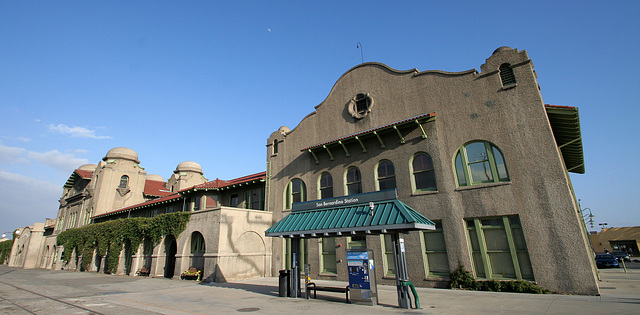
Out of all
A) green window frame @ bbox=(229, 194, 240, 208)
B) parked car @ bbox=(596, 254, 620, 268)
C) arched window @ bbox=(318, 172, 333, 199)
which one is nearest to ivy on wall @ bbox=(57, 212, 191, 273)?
green window frame @ bbox=(229, 194, 240, 208)

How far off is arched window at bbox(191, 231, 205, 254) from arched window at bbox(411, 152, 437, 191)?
1679cm

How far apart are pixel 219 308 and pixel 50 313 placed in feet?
17.9

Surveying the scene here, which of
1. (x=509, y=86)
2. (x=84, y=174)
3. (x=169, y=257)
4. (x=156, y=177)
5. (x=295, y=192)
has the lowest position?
(x=169, y=257)

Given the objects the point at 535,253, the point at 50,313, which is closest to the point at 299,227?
the point at 50,313

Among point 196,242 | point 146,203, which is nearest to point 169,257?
point 196,242

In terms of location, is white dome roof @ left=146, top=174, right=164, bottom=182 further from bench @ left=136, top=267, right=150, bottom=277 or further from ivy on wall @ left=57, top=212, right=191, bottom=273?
bench @ left=136, top=267, right=150, bottom=277

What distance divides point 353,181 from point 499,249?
8408 millimetres

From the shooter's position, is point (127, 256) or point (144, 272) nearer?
point (144, 272)

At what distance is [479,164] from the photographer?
49.3 feet

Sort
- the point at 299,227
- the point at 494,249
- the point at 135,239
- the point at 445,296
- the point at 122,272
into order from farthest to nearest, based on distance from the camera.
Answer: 1. the point at 122,272
2. the point at 135,239
3. the point at 494,249
4. the point at 299,227
5. the point at 445,296

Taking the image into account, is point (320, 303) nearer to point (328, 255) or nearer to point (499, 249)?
point (328, 255)

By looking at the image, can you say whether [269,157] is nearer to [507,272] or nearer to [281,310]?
[281,310]

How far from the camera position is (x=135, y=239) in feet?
90.1

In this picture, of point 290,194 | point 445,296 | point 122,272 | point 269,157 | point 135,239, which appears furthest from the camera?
point 122,272
